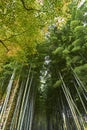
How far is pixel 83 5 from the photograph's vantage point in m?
6.57

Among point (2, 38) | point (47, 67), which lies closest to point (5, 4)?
point (2, 38)

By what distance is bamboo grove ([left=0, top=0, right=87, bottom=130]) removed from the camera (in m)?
3.23

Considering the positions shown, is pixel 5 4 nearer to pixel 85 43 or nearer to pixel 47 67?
pixel 85 43

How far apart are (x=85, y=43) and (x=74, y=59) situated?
0.65m

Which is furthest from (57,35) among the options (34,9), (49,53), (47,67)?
(34,9)

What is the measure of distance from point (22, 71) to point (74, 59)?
75.4 inches

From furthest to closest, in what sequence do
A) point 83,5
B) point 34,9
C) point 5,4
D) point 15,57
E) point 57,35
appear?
point 57,35
point 83,5
point 15,57
point 34,9
point 5,4

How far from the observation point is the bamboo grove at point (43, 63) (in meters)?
3.23

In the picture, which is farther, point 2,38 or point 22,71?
point 22,71

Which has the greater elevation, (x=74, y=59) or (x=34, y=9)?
(x=74, y=59)

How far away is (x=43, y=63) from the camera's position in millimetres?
7137

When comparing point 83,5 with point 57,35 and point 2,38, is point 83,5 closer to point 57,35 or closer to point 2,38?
point 57,35

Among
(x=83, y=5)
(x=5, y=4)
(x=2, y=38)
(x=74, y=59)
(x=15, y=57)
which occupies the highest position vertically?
(x=83, y=5)

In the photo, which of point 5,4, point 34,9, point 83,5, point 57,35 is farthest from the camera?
point 57,35
